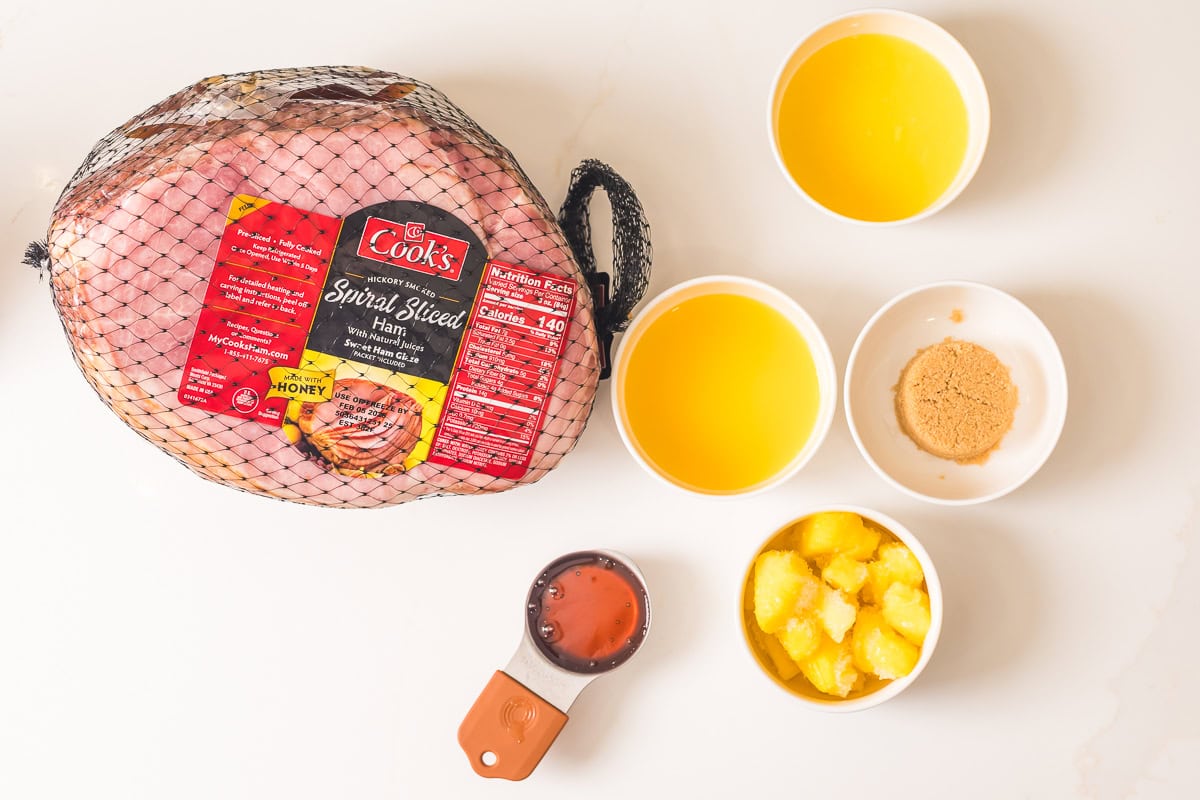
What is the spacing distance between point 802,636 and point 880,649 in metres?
0.10

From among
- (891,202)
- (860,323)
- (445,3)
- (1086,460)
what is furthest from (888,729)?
(445,3)

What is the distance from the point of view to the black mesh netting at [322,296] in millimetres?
923

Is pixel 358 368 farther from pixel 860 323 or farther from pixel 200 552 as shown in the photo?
pixel 860 323

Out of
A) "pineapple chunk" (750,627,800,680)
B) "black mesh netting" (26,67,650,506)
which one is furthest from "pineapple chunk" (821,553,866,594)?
"black mesh netting" (26,67,650,506)

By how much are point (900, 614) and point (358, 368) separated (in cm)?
74

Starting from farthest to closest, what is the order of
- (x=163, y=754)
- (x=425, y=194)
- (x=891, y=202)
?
(x=163, y=754) → (x=891, y=202) → (x=425, y=194)

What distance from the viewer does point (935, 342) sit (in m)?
1.11

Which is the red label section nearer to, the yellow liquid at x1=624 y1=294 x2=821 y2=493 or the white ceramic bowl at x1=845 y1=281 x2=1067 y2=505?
the yellow liquid at x1=624 y1=294 x2=821 y2=493

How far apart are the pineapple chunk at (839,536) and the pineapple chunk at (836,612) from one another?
2.1 inches

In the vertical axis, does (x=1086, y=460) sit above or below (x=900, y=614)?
above

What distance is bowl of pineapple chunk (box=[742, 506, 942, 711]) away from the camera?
100 centimetres

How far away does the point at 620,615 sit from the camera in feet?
3.57

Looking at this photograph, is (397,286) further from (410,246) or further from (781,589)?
(781,589)

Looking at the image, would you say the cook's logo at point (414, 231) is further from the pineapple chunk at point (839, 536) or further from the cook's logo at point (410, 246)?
the pineapple chunk at point (839, 536)
